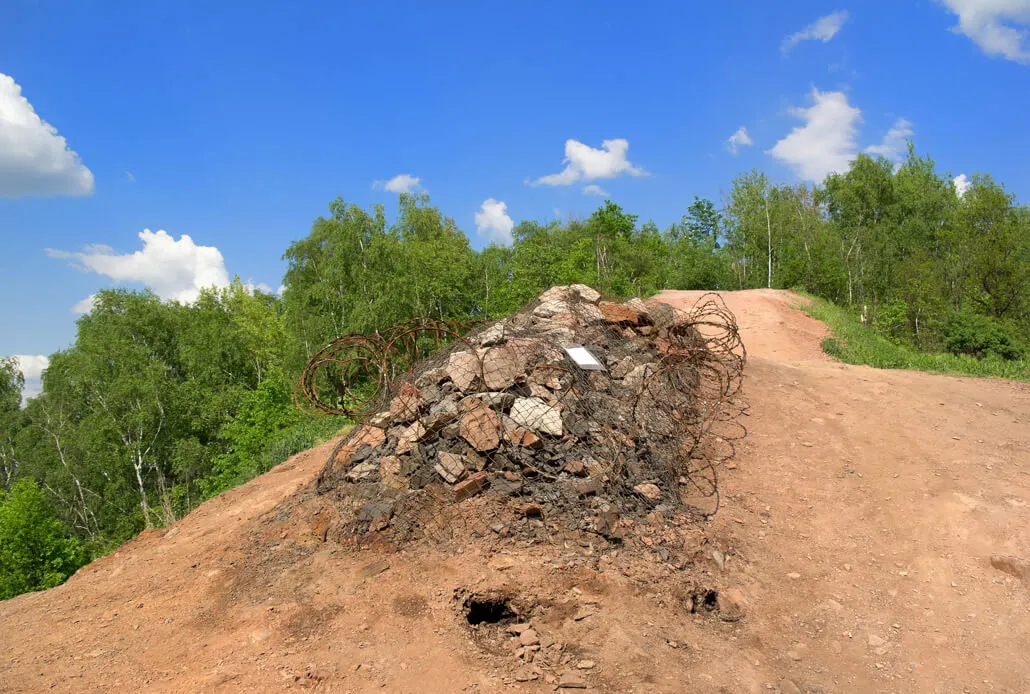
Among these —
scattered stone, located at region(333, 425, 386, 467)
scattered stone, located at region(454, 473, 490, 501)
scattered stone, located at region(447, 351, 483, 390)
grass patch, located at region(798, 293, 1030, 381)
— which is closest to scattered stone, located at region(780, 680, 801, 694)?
scattered stone, located at region(454, 473, 490, 501)

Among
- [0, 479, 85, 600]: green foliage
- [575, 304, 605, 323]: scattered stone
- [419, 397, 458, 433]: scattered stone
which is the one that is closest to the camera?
[419, 397, 458, 433]: scattered stone

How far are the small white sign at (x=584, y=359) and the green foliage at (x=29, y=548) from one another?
65.6 feet

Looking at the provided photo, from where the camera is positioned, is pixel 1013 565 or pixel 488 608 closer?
pixel 488 608

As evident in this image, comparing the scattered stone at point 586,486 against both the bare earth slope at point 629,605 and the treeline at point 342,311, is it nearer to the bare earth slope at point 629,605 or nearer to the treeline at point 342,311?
the bare earth slope at point 629,605

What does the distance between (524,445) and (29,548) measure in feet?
70.2

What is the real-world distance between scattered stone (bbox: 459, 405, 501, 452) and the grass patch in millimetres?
10135

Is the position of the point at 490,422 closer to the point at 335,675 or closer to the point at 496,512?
the point at 496,512

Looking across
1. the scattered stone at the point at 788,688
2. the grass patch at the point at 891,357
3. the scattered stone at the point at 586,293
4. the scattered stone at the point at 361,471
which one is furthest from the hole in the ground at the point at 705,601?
the grass patch at the point at 891,357

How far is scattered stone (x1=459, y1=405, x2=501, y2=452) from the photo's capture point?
20.4ft

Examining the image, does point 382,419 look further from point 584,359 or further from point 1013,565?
point 1013,565

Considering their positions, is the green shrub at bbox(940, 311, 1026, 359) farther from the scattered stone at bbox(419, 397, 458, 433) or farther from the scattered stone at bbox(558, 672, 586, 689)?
the scattered stone at bbox(558, 672, 586, 689)

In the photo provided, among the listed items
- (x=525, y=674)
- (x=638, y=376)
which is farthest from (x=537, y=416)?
(x=525, y=674)

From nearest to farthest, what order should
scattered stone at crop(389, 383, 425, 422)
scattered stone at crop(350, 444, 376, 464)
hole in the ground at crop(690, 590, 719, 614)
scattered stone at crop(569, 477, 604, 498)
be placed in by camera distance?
hole in the ground at crop(690, 590, 719, 614) → scattered stone at crop(569, 477, 604, 498) → scattered stone at crop(350, 444, 376, 464) → scattered stone at crop(389, 383, 425, 422)

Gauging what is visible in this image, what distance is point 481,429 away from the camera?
6.28m
